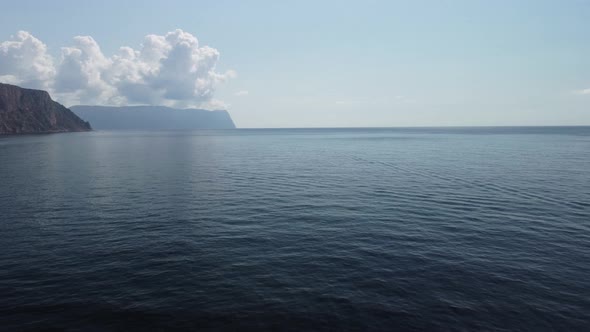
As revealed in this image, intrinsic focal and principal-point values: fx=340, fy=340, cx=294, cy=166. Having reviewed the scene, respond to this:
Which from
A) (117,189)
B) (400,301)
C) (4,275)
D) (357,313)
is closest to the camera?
(357,313)

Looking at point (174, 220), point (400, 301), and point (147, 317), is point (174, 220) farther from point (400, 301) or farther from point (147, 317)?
point (400, 301)

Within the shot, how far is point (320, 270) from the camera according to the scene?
920 inches

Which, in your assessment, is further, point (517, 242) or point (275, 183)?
point (275, 183)

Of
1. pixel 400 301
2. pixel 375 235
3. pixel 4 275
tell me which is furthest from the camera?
pixel 375 235

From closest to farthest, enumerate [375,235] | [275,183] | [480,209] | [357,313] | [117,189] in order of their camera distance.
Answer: [357,313], [375,235], [480,209], [117,189], [275,183]

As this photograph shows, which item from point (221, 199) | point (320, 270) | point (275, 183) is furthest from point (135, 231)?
point (275, 183)

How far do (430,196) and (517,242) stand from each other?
18.1 m

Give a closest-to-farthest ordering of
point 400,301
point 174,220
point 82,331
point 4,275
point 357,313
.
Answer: point 82,331 → point 357,313 → point 400,301 → point 4,275 → point 174,220

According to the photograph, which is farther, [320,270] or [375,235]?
Answer: [375,235]

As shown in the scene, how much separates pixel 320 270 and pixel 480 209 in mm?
25531

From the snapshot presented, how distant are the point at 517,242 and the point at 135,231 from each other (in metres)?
33.6

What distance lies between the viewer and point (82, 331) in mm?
16891

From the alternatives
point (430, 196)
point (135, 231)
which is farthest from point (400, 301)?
point (430, 196)

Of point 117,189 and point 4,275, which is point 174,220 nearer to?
point 4,275
